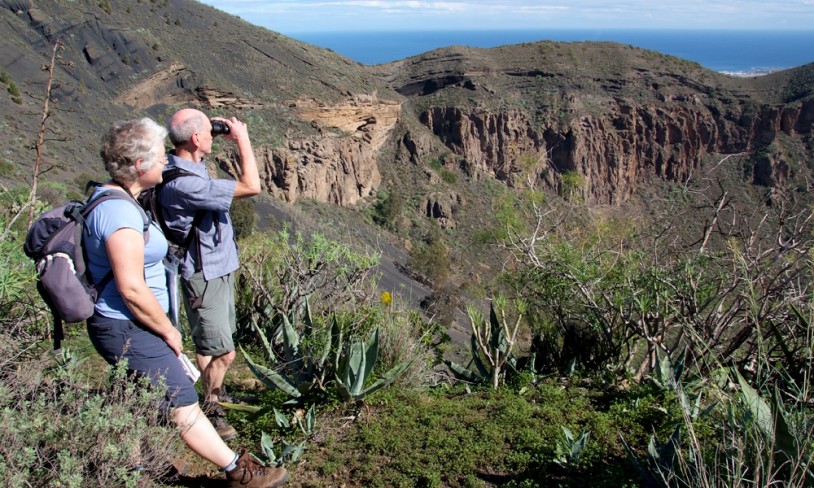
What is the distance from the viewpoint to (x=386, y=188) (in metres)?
38.8

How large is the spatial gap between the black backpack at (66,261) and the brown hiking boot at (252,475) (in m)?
0.92

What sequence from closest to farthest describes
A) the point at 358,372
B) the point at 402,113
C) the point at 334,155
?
the point at 358,372 → the point at 334,155 → the point at 402,113

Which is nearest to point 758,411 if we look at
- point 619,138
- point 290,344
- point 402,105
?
point 290,344

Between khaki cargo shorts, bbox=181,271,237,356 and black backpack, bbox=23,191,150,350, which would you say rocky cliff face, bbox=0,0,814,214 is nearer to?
khaki cargo shorts, bbox=181,271,237,356

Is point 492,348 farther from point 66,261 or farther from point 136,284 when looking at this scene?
point 66,261

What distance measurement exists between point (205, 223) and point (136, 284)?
76 centimetres

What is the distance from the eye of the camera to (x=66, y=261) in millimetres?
2229

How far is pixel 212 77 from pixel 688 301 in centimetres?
3208

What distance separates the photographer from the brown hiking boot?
263 cm

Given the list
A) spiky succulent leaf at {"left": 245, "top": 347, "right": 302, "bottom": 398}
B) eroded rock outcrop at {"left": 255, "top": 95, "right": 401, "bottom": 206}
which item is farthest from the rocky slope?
spiky succulent leaf at {"left": 245, "top": 347, "right": 302, "bottom": 398}

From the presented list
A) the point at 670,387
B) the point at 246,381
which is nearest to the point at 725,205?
the point at 670,387

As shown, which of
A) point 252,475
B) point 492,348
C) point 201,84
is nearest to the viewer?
point 252,475

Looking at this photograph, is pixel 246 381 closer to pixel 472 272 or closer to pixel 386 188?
pixel 472 272

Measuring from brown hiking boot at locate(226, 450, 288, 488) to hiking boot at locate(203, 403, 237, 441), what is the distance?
1.60 feet
